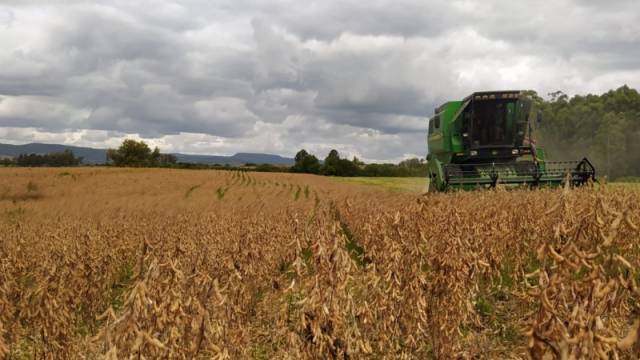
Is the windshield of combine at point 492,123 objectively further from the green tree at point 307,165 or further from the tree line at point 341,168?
the green tree at point 307,165

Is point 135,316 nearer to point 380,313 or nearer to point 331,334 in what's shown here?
point 331,334

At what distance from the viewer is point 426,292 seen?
5.36 m

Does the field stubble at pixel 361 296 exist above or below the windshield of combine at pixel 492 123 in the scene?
below

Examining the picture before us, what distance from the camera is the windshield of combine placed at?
22312 millimetres

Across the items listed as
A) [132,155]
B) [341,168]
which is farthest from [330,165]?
[132,155]

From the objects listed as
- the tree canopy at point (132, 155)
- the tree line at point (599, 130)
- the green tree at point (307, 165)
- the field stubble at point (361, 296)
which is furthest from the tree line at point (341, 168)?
the field stubble at point (361, 296)

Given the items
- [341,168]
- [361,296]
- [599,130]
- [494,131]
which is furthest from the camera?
[341,168]

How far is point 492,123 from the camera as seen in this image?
73.3 ft

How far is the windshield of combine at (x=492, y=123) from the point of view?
22.3m

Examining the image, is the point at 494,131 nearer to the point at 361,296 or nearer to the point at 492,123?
the point at 492,123

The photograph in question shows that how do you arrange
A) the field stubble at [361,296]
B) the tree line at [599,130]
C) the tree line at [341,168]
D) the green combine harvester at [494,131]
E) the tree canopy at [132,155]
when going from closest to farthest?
the field stubble at [361,296] < the green combine harvester at [494,131] < the tree line at [599,130] < the tree line at [341,168] < the tree canopy at [132,155]

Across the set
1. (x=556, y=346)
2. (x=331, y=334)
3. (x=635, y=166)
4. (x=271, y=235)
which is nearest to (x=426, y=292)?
(x=331, y=334)

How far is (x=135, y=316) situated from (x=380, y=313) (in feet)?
9.34

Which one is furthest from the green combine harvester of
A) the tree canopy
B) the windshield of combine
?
the tree canopy
